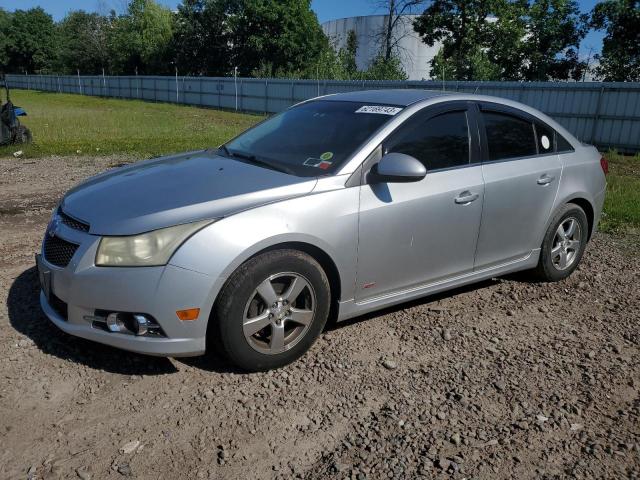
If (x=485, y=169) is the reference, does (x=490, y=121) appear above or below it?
above

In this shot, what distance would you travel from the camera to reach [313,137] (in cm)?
396

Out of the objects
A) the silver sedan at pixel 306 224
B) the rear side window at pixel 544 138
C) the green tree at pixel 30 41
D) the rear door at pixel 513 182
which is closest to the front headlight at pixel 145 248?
the silver sedan at pixel 306 224

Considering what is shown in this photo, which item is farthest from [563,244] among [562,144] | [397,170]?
[397,170]

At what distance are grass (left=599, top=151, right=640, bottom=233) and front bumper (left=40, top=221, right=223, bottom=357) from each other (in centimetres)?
577

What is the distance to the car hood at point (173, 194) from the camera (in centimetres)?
301

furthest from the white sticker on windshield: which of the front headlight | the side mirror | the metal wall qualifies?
the metal wall

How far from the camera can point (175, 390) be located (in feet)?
10.3

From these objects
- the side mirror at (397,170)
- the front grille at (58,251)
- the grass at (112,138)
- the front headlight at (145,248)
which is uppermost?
the side mirror at (397,170)

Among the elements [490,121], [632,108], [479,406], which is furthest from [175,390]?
[632,108]

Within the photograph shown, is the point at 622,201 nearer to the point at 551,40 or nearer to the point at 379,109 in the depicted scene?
the point at 379,109

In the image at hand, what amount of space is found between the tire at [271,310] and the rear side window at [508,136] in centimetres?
184

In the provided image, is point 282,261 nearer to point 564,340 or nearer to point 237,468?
point 237,468

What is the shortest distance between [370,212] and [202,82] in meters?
37.1

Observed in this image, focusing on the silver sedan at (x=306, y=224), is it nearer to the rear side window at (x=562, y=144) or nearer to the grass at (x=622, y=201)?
the rear side window at (x=562, y=144)
